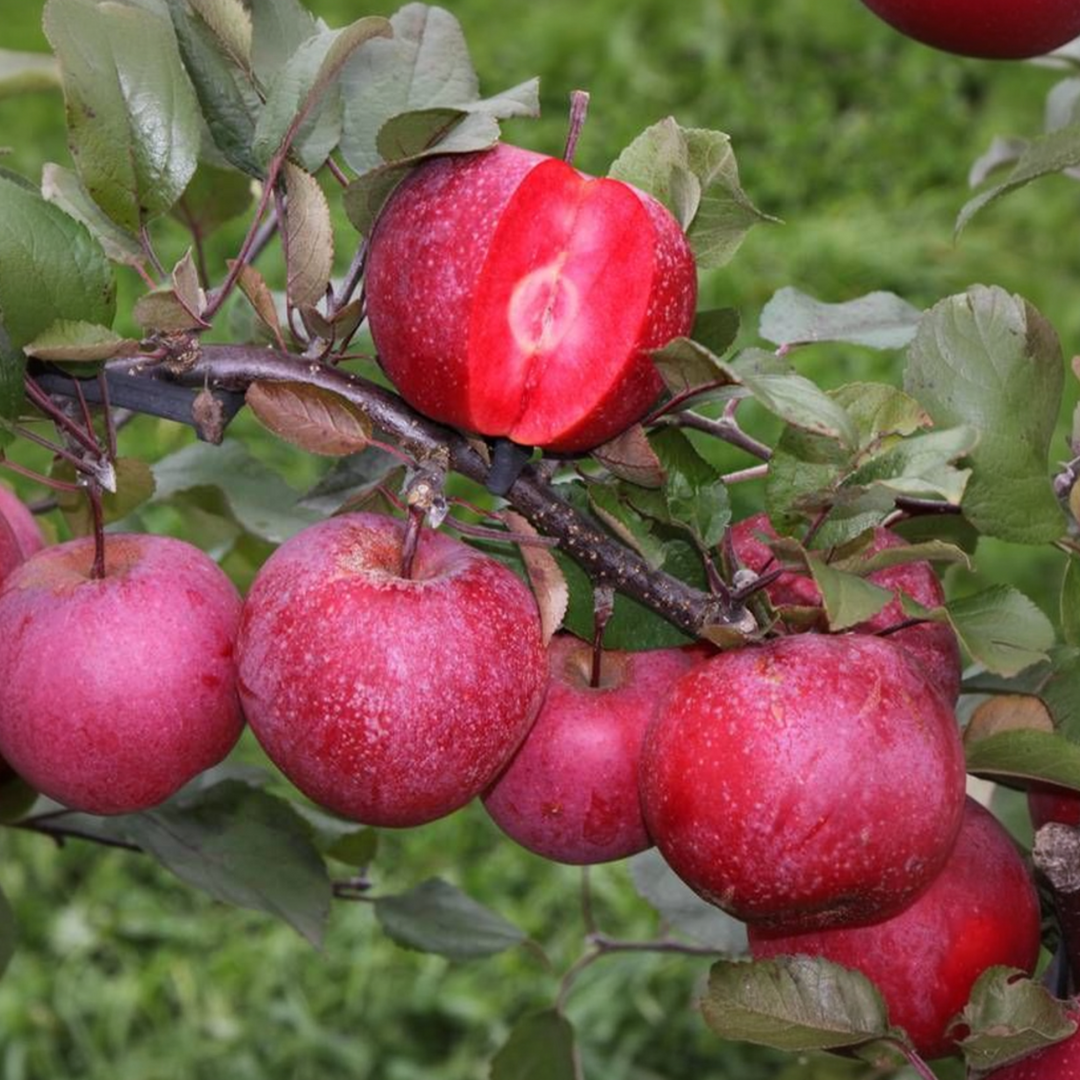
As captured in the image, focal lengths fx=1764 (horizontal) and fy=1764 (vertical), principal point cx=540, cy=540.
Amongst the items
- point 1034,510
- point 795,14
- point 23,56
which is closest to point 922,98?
point 795,14

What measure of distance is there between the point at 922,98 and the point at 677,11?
543 mm

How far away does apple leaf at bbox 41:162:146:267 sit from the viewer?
795mm

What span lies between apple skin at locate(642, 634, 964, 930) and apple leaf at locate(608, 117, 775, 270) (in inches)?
7.3

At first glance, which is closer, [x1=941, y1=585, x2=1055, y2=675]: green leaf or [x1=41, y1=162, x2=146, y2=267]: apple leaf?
[x1=941, y1=585, x2=1055, y2=675]: green leaf

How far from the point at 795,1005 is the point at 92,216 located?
471mm

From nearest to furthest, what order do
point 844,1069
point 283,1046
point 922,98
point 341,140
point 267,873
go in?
point 341,140 < point 267,873 < point 844,1069 < point 283,1046 < point 922,98

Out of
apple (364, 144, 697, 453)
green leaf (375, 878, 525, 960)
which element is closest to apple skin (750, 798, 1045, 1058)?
apple (364, 144, 697, 453)

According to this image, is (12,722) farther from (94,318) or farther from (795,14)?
(795,14)

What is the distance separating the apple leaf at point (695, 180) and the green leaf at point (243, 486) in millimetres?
321

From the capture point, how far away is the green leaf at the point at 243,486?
39.4 inches

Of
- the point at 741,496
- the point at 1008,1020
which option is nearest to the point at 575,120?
the point at 1008,1020

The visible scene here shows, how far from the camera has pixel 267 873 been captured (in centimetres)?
98

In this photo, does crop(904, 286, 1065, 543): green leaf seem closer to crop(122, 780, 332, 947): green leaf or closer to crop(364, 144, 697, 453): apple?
crop(364, 144, 697, 453): apple

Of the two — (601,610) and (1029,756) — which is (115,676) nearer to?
(601,610)
